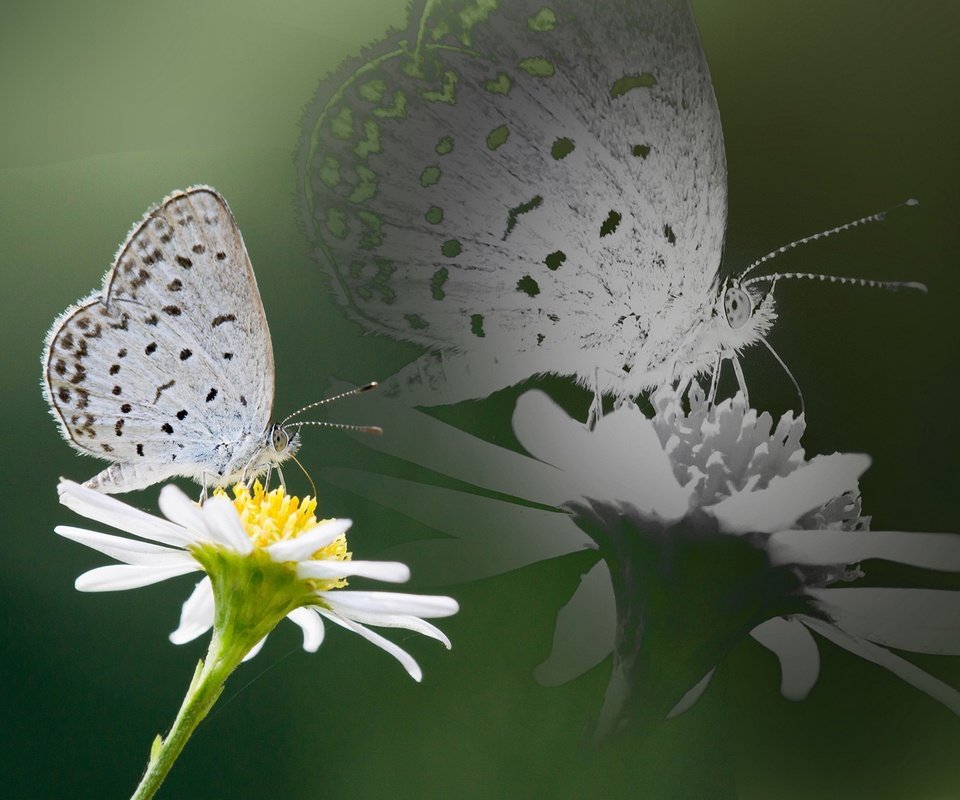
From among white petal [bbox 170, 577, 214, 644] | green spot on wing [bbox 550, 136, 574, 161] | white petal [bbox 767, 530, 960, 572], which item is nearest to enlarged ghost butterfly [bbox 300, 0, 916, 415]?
green spot on wing [bbox 550, 136, 574, 161]

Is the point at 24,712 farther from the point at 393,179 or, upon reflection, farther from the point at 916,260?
the point at 916,260

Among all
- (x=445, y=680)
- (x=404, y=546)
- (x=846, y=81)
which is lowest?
(x=445, y=680)

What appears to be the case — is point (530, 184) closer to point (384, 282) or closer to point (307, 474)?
point (384, 282)

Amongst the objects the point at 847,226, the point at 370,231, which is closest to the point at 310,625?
the point at 370,231

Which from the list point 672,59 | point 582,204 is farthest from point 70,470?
point 672,59

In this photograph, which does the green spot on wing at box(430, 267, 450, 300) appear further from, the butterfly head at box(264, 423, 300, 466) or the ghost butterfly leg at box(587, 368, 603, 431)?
the butterfly head at box(264, 423, 300, 466)

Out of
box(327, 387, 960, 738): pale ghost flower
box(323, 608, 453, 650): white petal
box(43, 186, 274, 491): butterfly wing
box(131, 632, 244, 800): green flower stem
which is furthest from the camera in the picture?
box(327, 387, 960, 738): pale ghost flower
